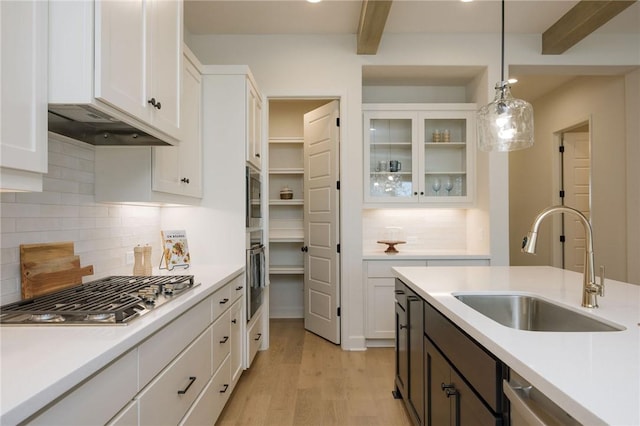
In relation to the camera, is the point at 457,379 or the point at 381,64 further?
the point at 381,64

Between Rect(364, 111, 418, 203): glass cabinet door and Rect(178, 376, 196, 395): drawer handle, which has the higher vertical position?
Rect(364, 111, 418, 203): glass cabinet door

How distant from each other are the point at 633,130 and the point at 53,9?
15.7ft

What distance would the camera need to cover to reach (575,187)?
4895 millimetres

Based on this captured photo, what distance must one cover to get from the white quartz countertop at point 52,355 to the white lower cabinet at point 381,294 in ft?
7.88

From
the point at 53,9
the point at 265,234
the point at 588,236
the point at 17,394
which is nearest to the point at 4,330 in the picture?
the point at 17,394

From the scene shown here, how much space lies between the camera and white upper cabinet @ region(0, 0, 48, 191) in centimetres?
99

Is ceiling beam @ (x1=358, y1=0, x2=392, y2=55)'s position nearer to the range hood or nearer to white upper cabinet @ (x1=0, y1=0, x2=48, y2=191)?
the range hood

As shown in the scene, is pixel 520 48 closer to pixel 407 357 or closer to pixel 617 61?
pixel 617 61

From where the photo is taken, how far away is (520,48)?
3.56m

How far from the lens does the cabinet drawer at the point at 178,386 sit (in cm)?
129

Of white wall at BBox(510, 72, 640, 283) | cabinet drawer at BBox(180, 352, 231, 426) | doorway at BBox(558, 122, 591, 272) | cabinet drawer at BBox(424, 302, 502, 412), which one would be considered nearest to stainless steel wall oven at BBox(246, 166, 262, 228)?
cabinet drawer at BBox(180, 352, 231, 426)

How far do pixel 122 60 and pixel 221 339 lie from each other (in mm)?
1579

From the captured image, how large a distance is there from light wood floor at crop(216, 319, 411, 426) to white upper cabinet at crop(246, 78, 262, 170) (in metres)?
1.74

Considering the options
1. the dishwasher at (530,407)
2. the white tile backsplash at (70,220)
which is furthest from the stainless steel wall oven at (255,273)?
the dishwasher at (530,407)
